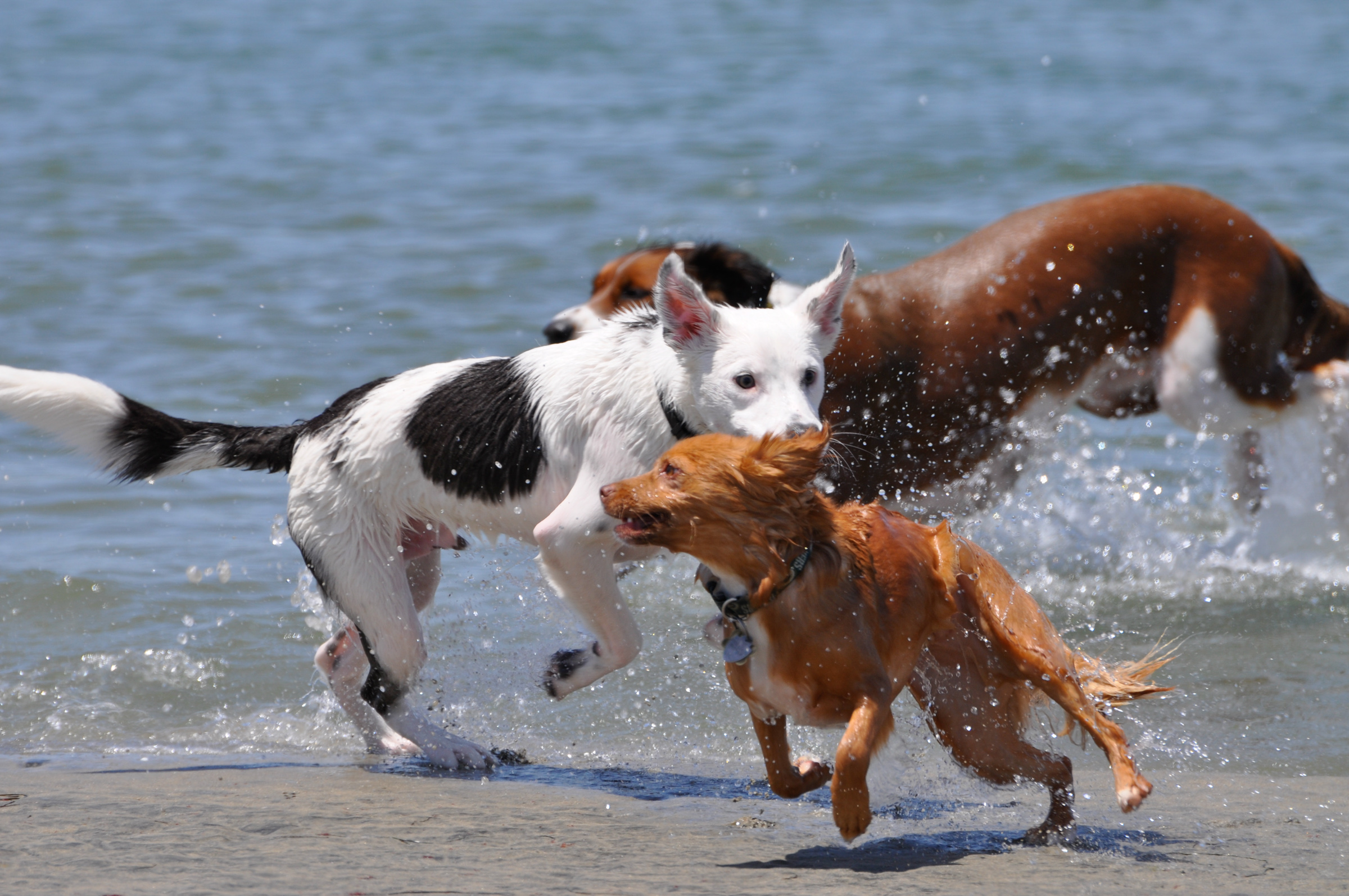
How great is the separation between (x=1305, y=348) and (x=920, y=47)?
49.3ft

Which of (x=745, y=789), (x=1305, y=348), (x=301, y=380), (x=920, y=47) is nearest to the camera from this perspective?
(x=745, y=789)

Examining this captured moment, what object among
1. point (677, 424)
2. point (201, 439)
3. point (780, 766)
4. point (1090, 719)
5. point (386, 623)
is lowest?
point (386, 623)

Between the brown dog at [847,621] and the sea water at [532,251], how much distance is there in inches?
14.2

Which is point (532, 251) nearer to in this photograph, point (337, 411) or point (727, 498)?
point (337, 411)

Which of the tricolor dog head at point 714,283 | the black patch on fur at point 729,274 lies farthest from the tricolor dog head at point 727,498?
the black patch on fur at point 729,274

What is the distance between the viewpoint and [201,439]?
184 inches

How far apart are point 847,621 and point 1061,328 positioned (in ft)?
11.0

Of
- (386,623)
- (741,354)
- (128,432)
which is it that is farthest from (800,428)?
(128,432)

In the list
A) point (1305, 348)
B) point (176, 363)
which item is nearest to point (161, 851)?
point (1305, 348)

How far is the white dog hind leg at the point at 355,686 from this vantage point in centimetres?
471

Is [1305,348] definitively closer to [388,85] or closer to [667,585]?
[667,585]

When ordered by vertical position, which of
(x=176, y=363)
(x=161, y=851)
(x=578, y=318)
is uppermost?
(x=578, y=318)

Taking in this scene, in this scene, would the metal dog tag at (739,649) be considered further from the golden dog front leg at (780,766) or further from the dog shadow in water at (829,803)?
the dog shadow in water at (829,803)

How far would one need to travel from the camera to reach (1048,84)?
18.7m
